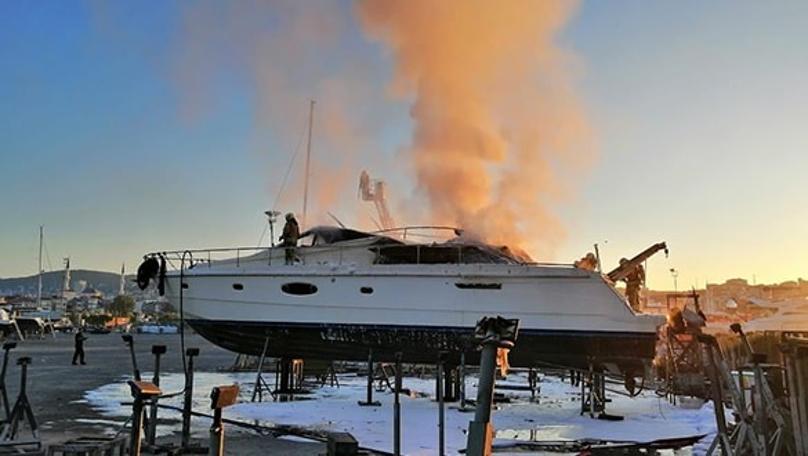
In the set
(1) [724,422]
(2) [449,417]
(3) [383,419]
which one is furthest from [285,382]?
(1) [724,422]

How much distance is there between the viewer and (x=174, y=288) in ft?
58.9

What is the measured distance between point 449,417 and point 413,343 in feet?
8.02

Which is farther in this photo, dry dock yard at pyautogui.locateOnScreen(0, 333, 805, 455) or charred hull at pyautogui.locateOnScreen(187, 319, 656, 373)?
charred hull at pyautogui.locateOnScreen(187, 319, 656, 373)

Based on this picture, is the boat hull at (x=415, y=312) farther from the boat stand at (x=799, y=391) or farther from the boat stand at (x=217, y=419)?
the boat stand at (x=217, y=419)

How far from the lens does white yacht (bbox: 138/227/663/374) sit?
590 inches

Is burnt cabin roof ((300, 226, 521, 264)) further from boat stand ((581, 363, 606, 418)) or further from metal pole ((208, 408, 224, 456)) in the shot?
metal pole ((208, 408, 224, 456))

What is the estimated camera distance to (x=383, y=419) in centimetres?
1360

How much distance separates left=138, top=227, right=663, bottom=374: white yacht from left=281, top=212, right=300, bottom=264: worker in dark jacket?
0.25 m

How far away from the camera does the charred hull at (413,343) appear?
49.1ft

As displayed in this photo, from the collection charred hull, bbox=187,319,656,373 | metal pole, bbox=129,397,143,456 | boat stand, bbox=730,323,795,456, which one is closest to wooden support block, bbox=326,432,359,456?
metal pole, bbox=129,397,143,456

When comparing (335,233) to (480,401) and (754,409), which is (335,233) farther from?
(480,401)

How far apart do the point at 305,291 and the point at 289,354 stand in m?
1.91

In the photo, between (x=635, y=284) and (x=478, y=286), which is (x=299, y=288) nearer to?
(x=478, y=286)

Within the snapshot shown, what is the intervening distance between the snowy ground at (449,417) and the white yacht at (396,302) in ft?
4.00
